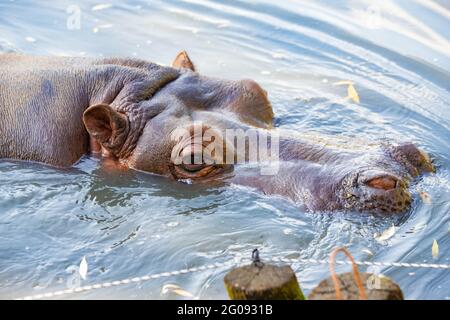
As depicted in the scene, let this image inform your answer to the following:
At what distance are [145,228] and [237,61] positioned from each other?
4.96 meters

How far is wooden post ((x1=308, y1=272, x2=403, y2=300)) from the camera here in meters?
4.00

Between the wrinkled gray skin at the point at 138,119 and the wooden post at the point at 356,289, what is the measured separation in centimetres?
266

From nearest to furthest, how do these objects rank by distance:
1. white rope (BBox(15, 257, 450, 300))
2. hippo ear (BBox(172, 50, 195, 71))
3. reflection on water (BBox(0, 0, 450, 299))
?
white rope (BBox(15, 257, 450, 300)) → reflection on water (BBox(0, 0, 450, 299)) → hippo ear (BBox(172, 50, 195, 71))

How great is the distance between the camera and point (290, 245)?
6.71 meters

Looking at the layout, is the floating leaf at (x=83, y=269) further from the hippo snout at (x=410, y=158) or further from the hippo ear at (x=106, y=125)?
the hippo snout at (x=410, y=158)

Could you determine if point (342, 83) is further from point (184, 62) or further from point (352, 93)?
point (184, 62)

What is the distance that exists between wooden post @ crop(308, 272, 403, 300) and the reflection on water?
6.50ft

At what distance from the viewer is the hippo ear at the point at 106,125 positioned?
23.6 ft

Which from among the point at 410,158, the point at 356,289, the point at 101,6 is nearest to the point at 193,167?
the point at 410,158

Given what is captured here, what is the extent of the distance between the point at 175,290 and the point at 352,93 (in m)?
4.90

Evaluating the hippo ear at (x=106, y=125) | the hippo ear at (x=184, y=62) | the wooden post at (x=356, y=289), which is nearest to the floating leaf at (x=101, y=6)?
the hippo ear at (x=184, y=62)

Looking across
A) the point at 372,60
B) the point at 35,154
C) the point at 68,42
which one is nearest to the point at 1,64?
the point at 35,154

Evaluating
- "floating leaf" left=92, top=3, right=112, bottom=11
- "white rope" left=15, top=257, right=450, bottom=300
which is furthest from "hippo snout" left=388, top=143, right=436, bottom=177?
"floating leaf" left=92, top=3, right=112, bottom=11

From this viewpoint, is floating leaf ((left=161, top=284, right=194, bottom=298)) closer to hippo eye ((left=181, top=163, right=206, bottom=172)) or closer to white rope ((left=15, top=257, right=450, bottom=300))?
white rope ((left=15, top=257, right=450, bottom=300))
